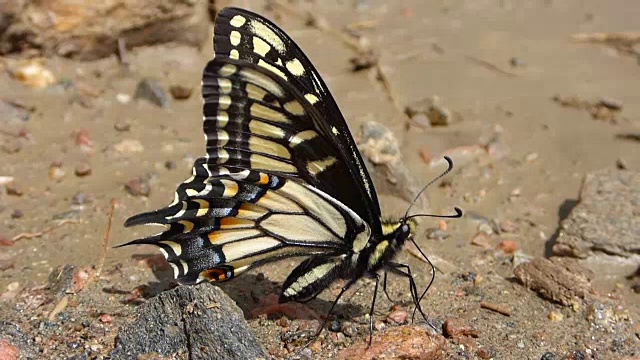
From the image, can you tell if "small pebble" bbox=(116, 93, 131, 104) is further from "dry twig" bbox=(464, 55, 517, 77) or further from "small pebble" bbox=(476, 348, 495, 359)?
"small pebble" bbox=(476, 348, 495, 359)

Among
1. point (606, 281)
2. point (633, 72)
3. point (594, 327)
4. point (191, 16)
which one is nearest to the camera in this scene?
point (594, 327)

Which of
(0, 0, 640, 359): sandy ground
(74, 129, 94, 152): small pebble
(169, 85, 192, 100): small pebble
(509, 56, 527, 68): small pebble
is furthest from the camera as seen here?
(509, 56, 527, 68): small pebble

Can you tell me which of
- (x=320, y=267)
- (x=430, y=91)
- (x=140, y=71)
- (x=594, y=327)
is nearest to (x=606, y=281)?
(x=594, y=327)

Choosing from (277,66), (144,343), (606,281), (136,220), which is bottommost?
(606,281)

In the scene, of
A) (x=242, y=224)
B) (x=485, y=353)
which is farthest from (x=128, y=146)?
(x=485, y=353)

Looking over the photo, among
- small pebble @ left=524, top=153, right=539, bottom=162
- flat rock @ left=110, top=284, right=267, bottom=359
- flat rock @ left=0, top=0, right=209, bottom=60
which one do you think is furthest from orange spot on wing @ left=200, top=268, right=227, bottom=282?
flat rock @ left=0, top=0, right=209, bottom=60

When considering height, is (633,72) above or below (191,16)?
below

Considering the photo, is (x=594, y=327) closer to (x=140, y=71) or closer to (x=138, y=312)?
(x=138, y=312)

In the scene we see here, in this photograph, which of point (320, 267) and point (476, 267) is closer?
point (320, 267)
